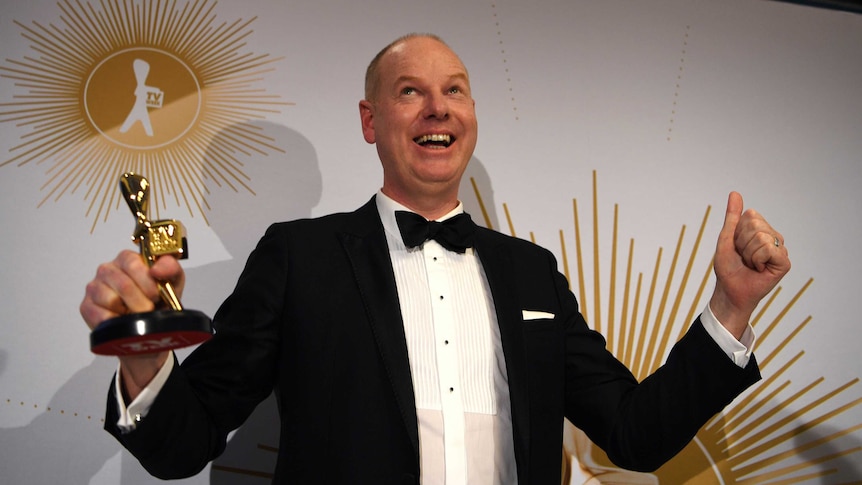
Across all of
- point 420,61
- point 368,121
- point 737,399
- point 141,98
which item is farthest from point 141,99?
point 737,399

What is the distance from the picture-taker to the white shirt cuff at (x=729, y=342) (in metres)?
1.55

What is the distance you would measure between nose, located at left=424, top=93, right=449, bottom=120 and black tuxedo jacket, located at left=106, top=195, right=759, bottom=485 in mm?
297

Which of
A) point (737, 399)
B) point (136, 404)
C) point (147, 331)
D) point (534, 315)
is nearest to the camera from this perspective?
→ point (147, 331)

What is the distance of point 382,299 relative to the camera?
65.9 inches

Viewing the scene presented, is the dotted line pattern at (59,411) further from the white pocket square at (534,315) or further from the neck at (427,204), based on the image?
the white pocket square at (534,315)

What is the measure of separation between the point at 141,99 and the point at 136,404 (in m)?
1.12

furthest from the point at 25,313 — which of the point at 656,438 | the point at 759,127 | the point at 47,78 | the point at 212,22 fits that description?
the point at 759,127

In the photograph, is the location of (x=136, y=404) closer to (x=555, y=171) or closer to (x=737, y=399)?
(x=555, y=171)

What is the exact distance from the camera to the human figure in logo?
212 cm

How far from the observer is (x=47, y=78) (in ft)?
6.85

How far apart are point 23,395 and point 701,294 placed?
1932 millimetres

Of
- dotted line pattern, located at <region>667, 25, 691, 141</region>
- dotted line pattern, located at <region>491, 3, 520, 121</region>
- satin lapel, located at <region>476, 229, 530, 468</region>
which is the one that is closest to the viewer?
satin lapel, located at <region>476, 229, 530, 468</region>

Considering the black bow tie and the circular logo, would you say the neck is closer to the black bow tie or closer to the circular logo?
the black bow tie

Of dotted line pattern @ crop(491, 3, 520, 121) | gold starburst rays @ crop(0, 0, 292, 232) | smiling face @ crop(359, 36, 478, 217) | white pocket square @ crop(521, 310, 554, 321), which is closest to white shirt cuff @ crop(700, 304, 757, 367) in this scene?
white pocket square @ crop(521, 310, 554, 321)
